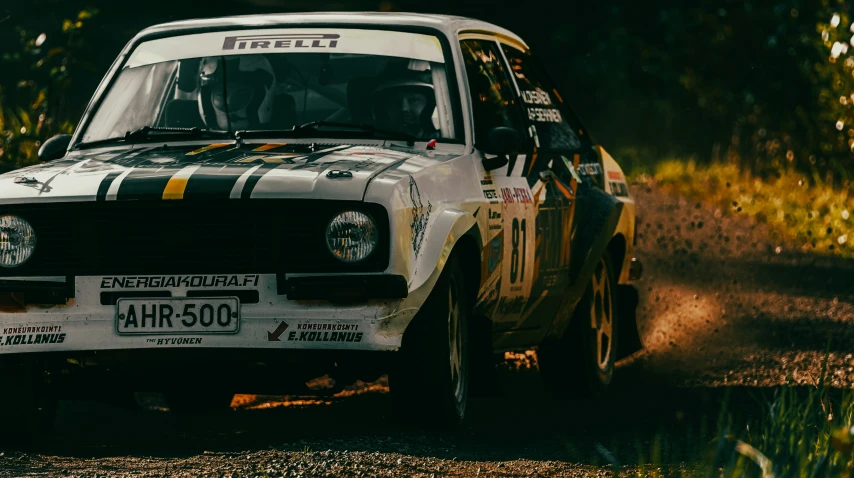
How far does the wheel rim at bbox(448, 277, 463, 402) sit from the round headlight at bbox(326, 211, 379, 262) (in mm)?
667

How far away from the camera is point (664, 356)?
1127cm

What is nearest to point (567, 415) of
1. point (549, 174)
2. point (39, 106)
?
point (549, 174)

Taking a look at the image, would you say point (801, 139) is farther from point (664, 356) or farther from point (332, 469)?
point (332, 469)

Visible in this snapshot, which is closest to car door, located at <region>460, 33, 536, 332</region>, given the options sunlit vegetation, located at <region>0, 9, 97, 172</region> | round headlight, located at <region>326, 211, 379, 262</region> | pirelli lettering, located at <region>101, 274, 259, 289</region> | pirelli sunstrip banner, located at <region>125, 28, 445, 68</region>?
pirelli sunstrip banner, located at <region>125, 28, 445, 68</region>

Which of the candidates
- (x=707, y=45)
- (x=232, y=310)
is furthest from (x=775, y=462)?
(x=707, y=45)

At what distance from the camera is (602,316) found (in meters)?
9.73

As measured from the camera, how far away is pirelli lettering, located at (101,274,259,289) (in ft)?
21.7

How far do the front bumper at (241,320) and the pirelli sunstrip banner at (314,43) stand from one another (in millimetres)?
1782

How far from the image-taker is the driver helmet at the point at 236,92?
7.86 m

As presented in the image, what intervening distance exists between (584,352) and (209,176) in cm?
320

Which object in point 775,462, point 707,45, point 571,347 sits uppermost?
point 775,462

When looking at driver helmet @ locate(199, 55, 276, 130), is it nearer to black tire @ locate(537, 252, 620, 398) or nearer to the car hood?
the car hood

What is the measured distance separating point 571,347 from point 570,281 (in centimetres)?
44

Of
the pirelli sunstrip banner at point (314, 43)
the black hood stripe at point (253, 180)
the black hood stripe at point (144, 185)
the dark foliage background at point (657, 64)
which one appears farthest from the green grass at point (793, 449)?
the dark foliage background at point (657, 64)
